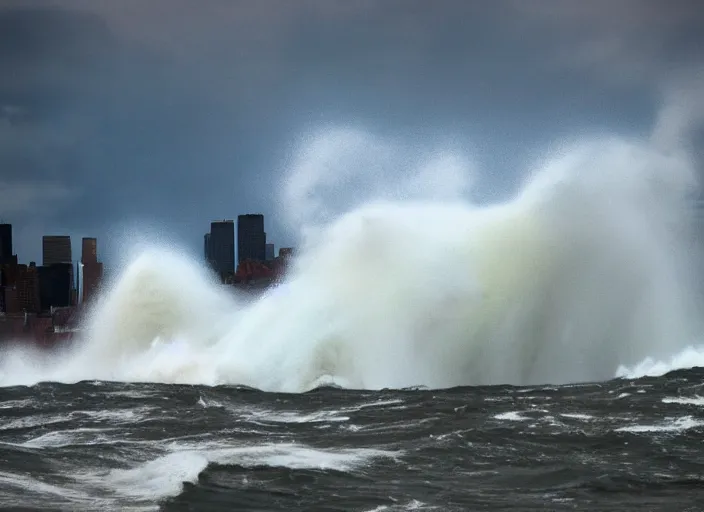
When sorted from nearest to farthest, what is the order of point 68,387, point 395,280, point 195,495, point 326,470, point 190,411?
point 195,495
point 326,470
point 190,411
point 68,387
point 395,280

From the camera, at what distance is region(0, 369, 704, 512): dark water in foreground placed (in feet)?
65.0

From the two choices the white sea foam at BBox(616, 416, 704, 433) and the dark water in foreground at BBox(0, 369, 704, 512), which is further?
the white sea foam at BBox(616, 416, 704, 433)

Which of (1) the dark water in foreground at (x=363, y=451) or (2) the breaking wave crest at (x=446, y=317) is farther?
(2) the breaking wave crest at (x=446, y=317)

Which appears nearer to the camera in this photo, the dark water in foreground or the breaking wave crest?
the dark water in foreground

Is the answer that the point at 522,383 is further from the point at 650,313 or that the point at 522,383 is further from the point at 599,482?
the point at 599,482

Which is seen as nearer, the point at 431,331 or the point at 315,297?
the point at 431,331

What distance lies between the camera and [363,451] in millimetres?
25234

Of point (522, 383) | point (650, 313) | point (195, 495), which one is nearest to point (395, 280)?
point (522, 383)

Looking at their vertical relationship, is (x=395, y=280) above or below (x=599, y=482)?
above

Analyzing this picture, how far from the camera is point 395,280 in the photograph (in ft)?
156

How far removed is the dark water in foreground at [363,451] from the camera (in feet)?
65.0

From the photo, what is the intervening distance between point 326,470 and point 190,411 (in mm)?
12400

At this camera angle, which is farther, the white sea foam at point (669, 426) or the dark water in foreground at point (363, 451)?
the white sea foam at point (669, 426)

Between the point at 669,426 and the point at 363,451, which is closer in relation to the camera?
the point at 363,451
